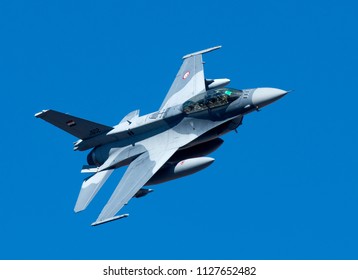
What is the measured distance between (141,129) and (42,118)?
4094 mm

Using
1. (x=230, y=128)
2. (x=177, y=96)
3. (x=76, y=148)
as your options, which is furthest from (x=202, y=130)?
(x=76, y=148)

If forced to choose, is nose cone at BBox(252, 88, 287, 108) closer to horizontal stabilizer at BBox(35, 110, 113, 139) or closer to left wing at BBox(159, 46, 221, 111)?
left wing at BBox(159, 46, 221, 111)

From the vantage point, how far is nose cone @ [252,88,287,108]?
31.9 meters

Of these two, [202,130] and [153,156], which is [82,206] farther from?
[202,130]

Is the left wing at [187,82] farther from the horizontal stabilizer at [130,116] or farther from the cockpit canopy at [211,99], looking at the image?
the cockpit canopy at [211,99]

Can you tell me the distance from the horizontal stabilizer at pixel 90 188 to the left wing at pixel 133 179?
1.25m

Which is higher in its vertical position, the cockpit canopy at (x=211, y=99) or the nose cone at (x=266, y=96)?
the cockpit canopy at (x=211, y=99)

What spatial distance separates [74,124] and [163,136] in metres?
3.98

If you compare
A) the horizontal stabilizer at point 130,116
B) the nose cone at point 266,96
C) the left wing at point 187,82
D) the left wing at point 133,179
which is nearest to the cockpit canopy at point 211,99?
the nose cone at point 266,96

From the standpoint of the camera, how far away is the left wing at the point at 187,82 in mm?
35438

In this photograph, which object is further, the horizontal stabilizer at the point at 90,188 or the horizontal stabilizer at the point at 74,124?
the horizontal stabilizer at the point at 74,124

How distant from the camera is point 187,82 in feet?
119

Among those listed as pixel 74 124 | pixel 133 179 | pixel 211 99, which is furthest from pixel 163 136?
pixel 74 124

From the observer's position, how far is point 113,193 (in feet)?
107
